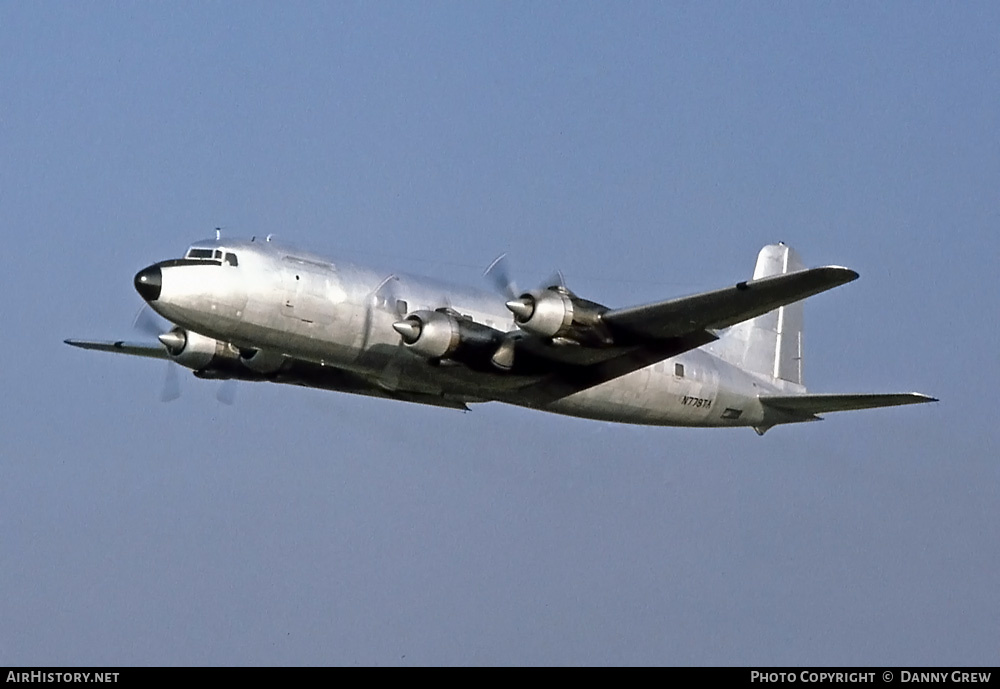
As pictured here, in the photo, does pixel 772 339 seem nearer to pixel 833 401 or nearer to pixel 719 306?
pixel 833 401

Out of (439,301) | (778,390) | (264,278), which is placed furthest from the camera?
(778,390)

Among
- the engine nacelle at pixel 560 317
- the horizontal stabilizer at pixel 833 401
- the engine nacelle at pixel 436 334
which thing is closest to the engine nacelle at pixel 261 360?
the engine nacelle at pixel 436 334

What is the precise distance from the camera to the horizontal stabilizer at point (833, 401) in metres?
29.1

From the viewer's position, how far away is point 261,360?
3103 centimetres

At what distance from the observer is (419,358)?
2798 cm

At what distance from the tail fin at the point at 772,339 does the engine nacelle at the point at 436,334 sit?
845cm

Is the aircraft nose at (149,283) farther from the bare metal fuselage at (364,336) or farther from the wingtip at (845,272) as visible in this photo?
the wingtip at (845,272)

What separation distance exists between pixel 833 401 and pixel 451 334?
29.4ft

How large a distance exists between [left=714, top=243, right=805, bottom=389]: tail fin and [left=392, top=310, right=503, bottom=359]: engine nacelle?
8.45 metres

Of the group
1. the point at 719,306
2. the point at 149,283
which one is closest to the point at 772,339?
the point at 719,306

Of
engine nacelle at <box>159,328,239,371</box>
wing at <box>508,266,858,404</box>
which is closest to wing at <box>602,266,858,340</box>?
wing at <box>508,266,858,404</box>
